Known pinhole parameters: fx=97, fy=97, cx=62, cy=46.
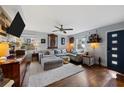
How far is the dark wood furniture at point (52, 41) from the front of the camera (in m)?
7.83

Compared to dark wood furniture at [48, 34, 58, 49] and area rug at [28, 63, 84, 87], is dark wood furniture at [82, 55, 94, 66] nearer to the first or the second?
area rug at [28, 63, 84, 87]

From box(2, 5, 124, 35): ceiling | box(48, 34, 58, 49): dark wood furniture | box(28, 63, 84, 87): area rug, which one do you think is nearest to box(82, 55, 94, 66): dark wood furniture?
box(28, 63, 84, 87): area rug

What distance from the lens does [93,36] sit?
5.77 m

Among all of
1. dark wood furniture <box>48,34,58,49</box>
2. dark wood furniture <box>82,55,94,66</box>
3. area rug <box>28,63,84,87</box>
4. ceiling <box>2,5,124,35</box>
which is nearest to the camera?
ceiling <box>2,5,124,35</box>

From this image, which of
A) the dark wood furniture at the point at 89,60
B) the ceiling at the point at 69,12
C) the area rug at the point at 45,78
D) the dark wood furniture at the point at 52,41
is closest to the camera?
the ceiling at the point at 69,12

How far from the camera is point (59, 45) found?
845cm

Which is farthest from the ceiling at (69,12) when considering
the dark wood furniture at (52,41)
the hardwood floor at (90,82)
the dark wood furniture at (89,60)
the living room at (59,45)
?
the dark wood furniture at (52,41)

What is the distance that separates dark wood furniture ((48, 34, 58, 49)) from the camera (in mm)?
7834

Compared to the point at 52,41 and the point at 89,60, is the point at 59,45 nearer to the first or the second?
the point at 52,41

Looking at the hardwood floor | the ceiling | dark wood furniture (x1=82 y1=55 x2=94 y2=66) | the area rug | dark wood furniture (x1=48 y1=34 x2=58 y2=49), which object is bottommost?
the hardwood floor

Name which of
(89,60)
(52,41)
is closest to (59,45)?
(52,41)

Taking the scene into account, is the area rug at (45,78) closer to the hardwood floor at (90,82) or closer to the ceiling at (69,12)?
the hardwood floor at (90,82)

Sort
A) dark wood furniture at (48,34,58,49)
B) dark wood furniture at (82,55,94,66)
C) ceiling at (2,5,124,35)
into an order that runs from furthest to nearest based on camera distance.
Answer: dark wood furniture at (48,34,58,49) → dark wood furniture at (82,55,94,66) → ceiling at (2,5,124,35)

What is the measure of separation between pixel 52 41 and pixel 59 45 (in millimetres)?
810
